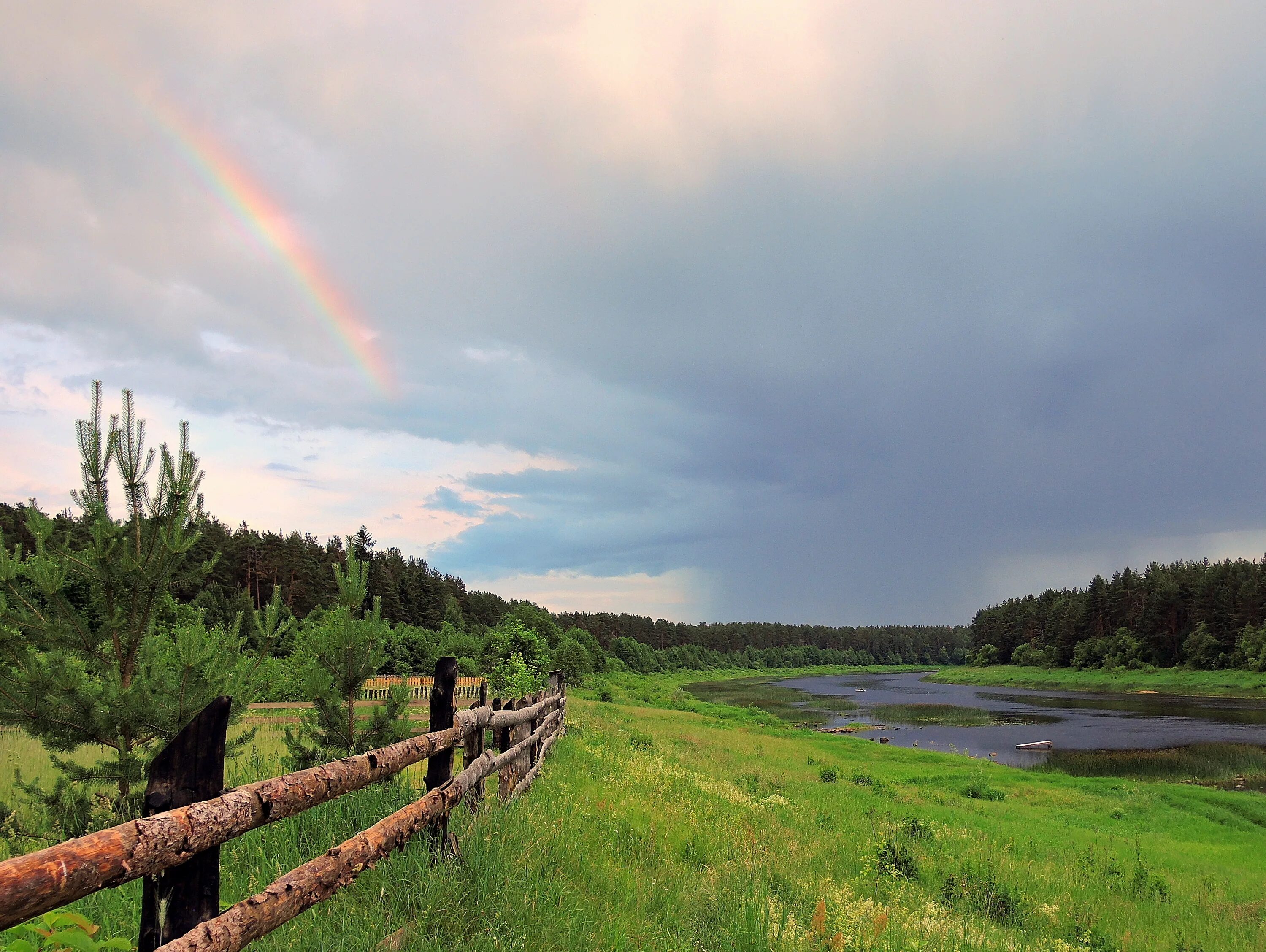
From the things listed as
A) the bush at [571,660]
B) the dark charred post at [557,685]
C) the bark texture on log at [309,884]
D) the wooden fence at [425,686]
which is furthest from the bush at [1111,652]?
the bark texture on log at [309,884]

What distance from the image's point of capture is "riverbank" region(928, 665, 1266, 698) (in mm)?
79875

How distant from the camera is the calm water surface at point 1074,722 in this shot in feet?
140

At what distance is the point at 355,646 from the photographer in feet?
28.6

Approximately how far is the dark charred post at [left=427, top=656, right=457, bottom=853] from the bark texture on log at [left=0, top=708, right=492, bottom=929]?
4.42 ft

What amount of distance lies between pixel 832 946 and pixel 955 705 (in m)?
82.6

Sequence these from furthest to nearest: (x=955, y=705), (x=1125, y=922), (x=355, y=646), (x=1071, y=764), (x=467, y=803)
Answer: (x=955, y=705) < (x=1071, y=764) < (x=1125, y=922) < (x=355, y=646) < (x=467, y=803)

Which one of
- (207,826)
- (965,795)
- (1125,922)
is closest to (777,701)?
(965,795)

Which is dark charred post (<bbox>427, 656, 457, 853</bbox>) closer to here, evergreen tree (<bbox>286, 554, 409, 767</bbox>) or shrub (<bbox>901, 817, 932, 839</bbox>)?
evergreen tree (<bbox>286, 554, 409, 767</bbox>)

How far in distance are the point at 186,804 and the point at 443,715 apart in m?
3.11

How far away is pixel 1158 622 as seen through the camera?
109 metres

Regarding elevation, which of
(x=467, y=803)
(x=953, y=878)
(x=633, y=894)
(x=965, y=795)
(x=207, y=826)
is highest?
(x=207, y=826)

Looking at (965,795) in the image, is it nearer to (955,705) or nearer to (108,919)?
(108,919)

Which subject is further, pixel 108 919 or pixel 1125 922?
pixel 1125 922

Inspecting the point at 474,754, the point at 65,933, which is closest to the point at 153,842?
the point at 65,933
